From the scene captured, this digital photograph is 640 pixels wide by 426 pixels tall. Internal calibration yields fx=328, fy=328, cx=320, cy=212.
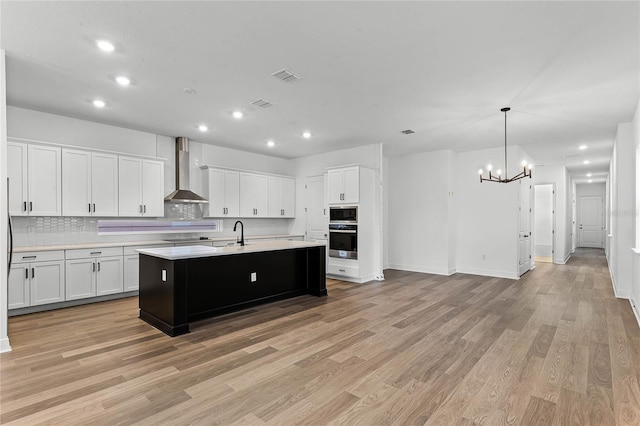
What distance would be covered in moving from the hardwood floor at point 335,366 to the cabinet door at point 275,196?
10.5ft

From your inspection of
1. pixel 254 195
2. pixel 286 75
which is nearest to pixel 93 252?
pixel 254 195

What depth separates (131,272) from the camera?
17.3ft

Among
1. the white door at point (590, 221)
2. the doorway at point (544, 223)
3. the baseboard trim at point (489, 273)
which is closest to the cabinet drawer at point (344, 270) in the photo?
the baseboard trim at point (489, 273)

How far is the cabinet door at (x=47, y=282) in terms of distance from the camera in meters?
4.34

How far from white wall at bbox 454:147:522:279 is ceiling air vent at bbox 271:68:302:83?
530 centimetres

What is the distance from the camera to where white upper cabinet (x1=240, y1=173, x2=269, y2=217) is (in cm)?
703

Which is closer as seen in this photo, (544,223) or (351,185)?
(351,185)

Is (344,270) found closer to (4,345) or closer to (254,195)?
(254,195)

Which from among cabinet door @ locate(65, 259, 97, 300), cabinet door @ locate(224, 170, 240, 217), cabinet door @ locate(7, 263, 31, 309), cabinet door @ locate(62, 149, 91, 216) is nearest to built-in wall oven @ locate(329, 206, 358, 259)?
cabinet door @ locate(224, 170, 240, 217)

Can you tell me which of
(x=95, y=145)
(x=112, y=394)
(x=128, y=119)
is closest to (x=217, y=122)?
(x=128, y=119)

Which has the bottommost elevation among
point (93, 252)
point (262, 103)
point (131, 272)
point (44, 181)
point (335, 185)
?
point (131, 272)

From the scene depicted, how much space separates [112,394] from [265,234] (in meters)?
5.46

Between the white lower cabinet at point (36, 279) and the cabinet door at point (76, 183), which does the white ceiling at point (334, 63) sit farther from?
the white lower cabinet at point (36, 279)

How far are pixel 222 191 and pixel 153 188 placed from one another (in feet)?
4.28
